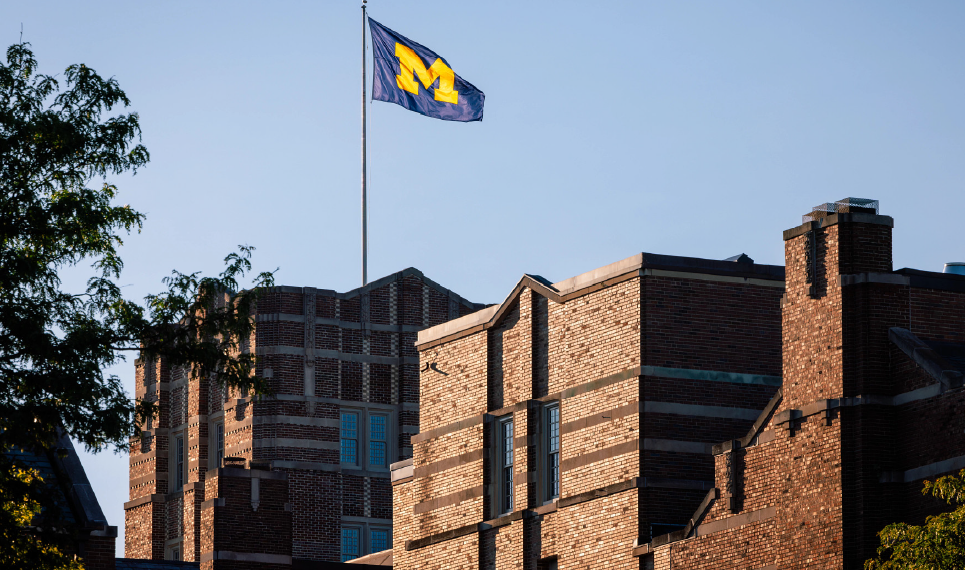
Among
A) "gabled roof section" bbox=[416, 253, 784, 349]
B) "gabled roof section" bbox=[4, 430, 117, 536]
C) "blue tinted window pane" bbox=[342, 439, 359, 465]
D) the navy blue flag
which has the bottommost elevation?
"gabled roof section" bbox=[4, 430, 117, 536]

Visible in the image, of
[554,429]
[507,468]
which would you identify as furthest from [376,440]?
[554,429]

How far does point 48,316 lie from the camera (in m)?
29.9

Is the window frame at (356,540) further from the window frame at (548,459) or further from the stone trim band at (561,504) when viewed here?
the window frame at (548,459)

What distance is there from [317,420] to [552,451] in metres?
19.9

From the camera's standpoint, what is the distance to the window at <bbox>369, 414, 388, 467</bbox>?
66625 mm

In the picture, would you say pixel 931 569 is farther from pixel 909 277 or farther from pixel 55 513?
pixel 55 513

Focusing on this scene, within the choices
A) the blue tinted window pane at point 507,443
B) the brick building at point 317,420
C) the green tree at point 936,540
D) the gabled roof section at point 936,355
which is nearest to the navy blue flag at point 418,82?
the brick building at point 317,420

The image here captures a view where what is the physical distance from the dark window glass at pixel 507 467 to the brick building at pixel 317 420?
16.1 metres

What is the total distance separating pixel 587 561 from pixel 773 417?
25.1 feet

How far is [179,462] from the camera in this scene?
69562mm

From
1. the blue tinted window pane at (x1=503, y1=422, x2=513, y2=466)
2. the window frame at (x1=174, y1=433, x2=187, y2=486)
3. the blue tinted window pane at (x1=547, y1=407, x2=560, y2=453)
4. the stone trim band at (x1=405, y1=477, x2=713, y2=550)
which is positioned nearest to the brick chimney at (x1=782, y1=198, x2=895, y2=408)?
the stone trim band at (x1=405, y1=477, x2=713, y2=550)

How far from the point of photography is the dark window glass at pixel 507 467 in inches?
1898

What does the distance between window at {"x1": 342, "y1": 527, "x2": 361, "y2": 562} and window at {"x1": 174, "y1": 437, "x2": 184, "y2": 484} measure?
7133 mm

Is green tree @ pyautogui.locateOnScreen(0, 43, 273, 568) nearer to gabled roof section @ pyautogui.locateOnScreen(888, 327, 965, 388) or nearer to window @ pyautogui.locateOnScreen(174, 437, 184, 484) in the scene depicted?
gabled roof section @ pyautogui.locateOnScreen(888, 327, 965, 388)
